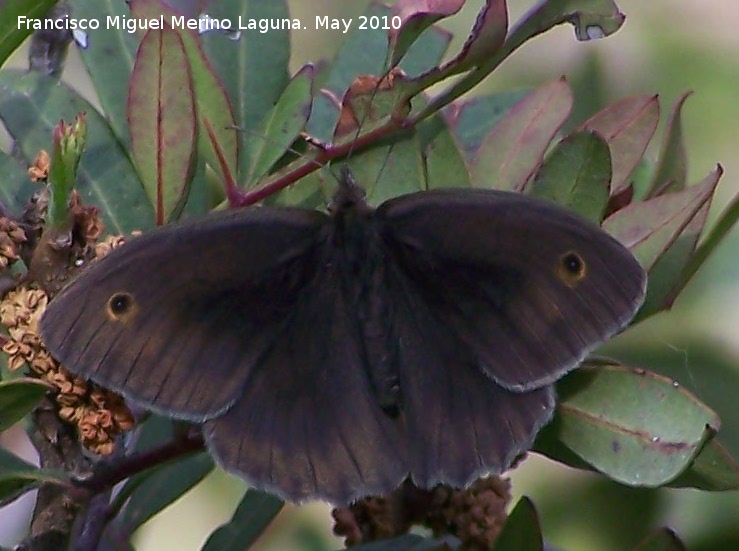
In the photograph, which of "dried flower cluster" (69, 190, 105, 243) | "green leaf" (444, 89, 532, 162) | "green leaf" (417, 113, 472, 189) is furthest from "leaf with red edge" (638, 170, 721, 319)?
"dried flower cluster" (69, 190, 105, 243)

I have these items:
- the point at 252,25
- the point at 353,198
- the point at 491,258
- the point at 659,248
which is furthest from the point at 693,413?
the point at 252,25

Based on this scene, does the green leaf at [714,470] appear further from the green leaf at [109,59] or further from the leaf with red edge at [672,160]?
the green leaf at [109,59]

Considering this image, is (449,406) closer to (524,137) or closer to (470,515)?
(470,515)

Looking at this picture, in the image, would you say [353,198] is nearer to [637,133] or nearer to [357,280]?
[357,280]

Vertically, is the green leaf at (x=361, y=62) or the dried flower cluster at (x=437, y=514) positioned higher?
the green leaf at (x=361, y=62)

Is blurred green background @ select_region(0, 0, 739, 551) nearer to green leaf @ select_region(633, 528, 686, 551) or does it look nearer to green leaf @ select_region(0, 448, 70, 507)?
green leaf @ select_region(633, 528, 686, 551)

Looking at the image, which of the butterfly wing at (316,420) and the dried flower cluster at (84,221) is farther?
the butterfly wing at (316,420)

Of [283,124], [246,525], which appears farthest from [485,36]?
[246,525]

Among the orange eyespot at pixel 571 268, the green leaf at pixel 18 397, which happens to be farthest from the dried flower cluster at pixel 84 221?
the orange eyespot at pixel 571 268
